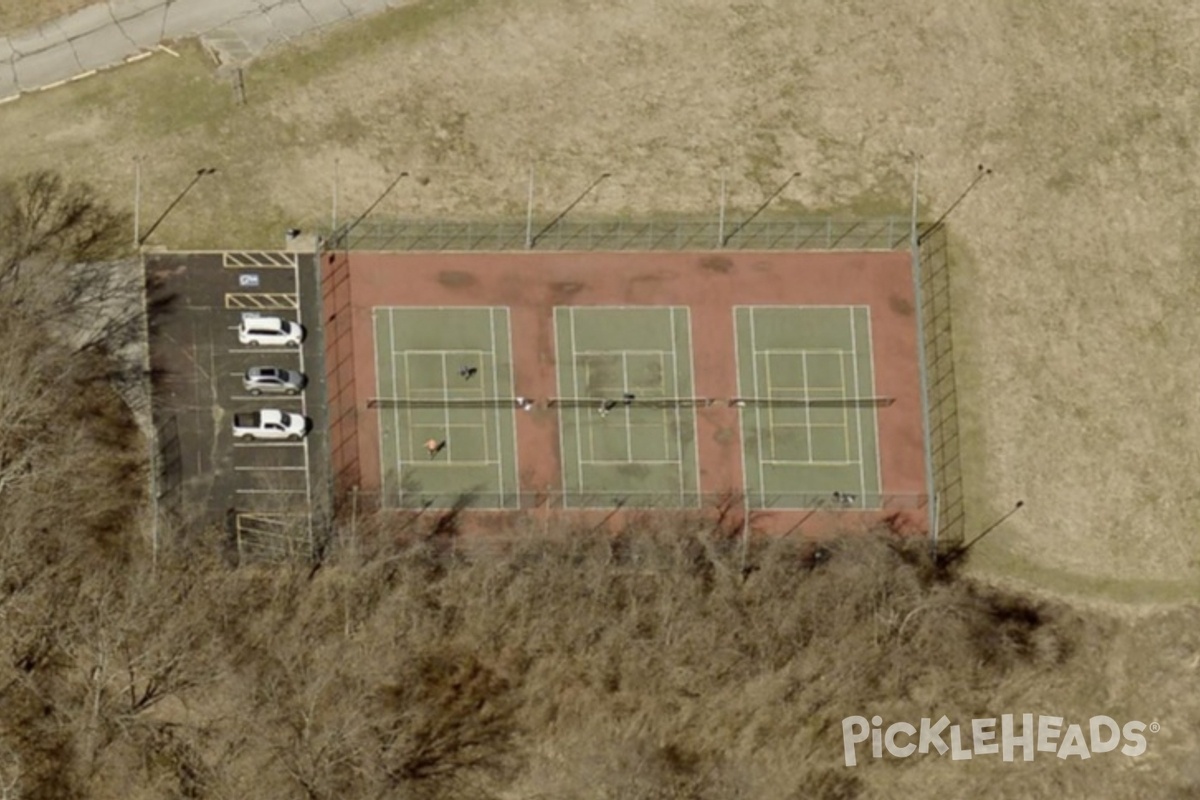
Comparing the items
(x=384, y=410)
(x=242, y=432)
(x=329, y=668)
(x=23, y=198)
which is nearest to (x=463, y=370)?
(x=384, y=410)

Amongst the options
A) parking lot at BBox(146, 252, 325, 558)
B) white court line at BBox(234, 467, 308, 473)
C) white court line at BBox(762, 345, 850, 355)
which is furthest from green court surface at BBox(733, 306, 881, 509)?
white court line at BBox(234, 467, 308, 473)

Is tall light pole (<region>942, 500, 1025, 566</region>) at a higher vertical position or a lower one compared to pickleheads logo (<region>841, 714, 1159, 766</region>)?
higher

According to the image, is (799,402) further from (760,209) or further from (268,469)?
(268,469)

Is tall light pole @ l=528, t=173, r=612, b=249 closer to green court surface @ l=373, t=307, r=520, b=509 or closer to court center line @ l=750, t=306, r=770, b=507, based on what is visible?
green court surface @ l=373, t=307, r=520, b=509

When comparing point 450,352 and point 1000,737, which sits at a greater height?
point 450,352

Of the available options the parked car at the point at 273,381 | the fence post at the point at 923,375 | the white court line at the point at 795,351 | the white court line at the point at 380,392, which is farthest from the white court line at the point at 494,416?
the fence post at the point at 923,375

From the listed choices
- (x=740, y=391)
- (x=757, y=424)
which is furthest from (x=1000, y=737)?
(x=740, y=391)
